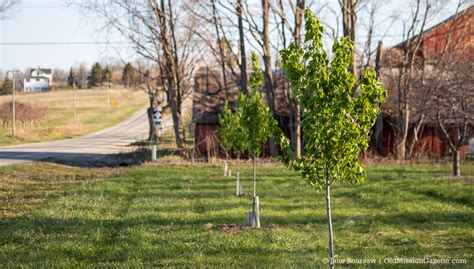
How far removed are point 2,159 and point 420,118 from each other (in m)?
21.3

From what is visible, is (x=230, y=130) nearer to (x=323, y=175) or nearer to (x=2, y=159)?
(x=323, y=175)

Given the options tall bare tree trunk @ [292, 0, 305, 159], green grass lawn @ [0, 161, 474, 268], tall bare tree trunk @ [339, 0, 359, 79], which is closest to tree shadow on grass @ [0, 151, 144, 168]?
tall bare tree trunk @ [292, 0, 305, 159]

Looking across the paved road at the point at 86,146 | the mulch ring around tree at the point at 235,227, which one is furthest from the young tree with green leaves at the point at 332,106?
the paved road at the point at 86,146

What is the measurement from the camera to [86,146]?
43875mm

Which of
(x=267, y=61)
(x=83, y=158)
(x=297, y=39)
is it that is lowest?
(x=83, y=158)

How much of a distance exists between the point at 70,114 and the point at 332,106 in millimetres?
78103

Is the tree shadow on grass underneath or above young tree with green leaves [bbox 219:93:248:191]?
underneath

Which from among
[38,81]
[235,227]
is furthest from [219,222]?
[38,81]

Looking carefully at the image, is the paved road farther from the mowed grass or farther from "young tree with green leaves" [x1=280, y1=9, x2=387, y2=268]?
"young tree with green leaves" [x1=280, y1=9, x2=387, y2=268]

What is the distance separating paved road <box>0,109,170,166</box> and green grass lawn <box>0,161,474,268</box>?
41.2 ft

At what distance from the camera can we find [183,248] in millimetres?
9102

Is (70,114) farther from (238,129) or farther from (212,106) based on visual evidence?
(238,129)

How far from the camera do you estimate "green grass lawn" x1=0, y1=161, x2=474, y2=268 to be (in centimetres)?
870

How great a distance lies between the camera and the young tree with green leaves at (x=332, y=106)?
694cm
